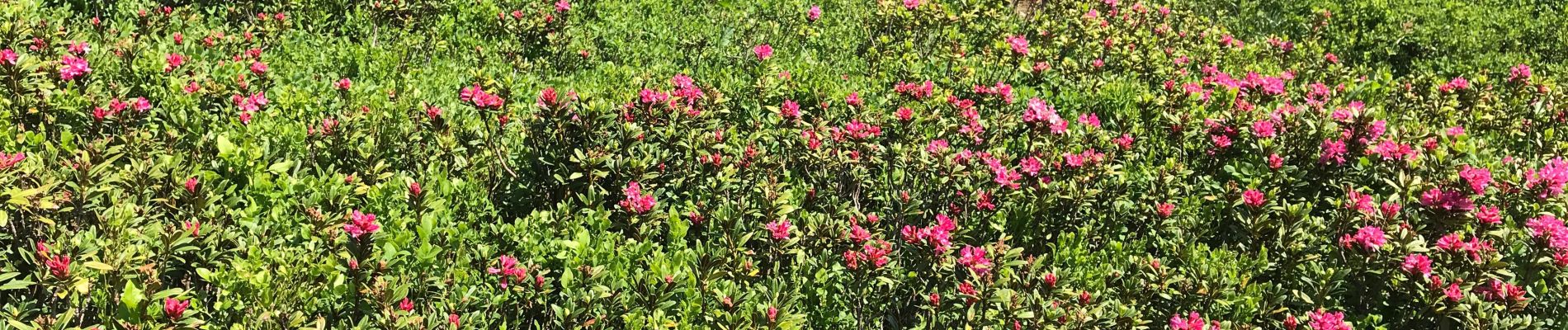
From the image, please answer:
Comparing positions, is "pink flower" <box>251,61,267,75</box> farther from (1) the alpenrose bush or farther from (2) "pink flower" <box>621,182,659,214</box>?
(2) "pink flower" <box>621,182,659,214</box>

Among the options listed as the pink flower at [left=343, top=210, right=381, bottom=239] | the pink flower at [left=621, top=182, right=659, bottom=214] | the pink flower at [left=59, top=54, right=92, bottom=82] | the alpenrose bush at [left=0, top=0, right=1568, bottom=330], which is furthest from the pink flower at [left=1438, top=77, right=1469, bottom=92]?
the pink flower at [left=59, top=54, right=92, bottom=82]

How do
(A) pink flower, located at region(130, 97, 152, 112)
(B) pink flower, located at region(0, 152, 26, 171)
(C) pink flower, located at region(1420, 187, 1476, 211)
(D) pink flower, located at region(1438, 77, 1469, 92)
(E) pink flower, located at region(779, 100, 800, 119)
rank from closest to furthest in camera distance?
(B) pink flower, located at region(0, 152, 26, 171), (C) pink flower, located at region(1420, 187, 1476, 211), (A) pink flower, located at region(130, 97, 152, 112), (E) pink flower, located at region(779, 100, 800, 119), (D) pink flower, located at region(1438, 77, 1469, 92)

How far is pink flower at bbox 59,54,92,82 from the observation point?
14.6ft

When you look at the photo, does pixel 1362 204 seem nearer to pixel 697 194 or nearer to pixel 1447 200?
pixel 1447 200

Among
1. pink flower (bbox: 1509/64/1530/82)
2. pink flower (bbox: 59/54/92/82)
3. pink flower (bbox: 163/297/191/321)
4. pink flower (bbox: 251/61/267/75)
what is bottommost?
pink flower (bbox: 1509/64/1530/82)

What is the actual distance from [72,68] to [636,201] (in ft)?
8.80

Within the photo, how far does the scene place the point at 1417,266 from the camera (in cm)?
385

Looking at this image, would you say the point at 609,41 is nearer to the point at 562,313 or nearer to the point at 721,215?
the point at 721,215

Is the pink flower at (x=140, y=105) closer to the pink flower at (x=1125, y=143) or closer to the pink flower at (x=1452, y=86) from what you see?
the pink flower at (x=1125, y=143)

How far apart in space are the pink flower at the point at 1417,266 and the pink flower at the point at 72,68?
5675mm

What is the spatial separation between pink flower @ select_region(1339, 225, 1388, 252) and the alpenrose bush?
11 millimetres

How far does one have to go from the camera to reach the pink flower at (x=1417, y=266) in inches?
151

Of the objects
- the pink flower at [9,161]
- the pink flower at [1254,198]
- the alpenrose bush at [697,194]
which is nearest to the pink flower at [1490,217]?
the alpenrose bush at [697,194]

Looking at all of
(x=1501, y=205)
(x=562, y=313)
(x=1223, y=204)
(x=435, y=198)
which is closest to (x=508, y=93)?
(x=435, y=198)
